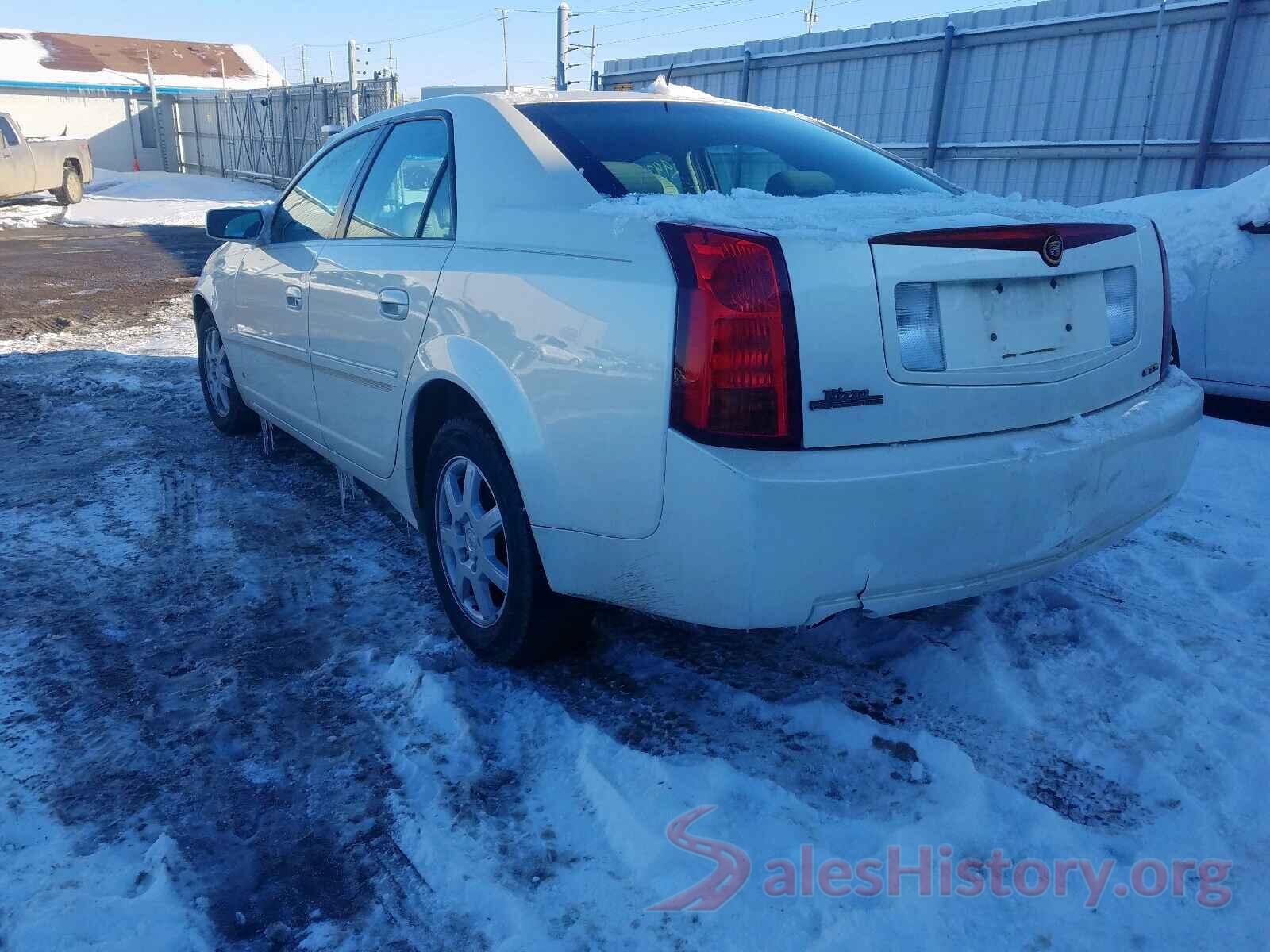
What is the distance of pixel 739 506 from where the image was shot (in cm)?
200

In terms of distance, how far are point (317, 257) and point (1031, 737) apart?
291 cm

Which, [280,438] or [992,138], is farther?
[992,138]

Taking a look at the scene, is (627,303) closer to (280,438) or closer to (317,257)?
(317,257)

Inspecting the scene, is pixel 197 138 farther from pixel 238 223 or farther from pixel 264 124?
pixel 238 223

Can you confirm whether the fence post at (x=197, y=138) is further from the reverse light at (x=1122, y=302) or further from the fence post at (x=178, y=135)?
the reverse light at (x=1122, y=302)

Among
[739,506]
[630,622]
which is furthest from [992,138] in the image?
[739,506]

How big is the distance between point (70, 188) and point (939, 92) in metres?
20.2

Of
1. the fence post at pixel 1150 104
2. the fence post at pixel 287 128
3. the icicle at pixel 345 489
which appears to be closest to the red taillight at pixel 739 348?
the icicle at pixel 345 489

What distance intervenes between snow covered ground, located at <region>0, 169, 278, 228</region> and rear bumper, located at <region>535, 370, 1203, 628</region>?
1756 centimetres

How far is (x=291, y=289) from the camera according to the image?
151 inches

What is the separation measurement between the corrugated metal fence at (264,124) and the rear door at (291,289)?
15700 mm

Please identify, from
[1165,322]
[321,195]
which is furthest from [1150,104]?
[321,195]

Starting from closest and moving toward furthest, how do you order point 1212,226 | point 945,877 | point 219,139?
1. point 945,877
2. point 1212,226
3. point 219,139

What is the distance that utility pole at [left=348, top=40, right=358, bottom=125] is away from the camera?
65.9ft
